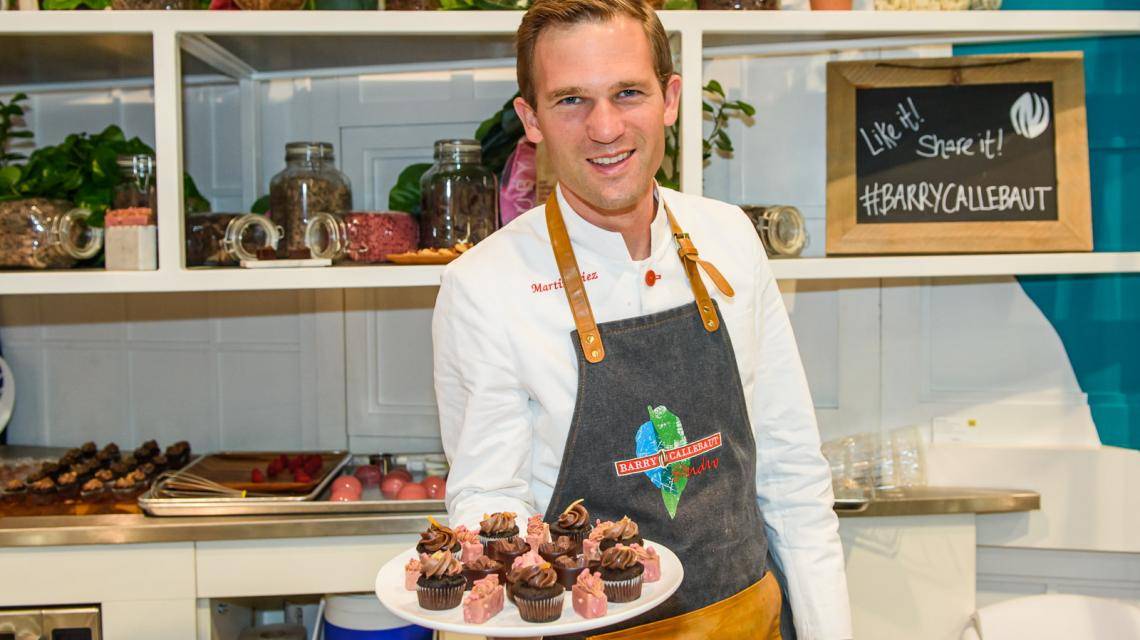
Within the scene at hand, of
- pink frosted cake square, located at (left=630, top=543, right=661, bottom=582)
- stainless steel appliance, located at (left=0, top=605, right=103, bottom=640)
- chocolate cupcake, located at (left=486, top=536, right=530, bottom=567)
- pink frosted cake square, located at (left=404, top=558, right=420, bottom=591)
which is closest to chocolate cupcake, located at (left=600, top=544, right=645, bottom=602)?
pink frosted cake square, located at (left=630, top=543, right=661, bottom=582)

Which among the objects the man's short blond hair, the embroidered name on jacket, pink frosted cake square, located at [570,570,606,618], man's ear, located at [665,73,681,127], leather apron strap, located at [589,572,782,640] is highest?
the man's short blond hair

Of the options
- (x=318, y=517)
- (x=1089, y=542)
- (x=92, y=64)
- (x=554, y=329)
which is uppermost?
(x=92, y=64)

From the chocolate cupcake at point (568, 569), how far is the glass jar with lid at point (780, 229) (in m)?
1.07

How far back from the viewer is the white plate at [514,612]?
1165mm

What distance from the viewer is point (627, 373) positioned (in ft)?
4.84

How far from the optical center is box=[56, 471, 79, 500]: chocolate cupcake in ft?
7.64

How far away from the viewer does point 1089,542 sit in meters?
2.49

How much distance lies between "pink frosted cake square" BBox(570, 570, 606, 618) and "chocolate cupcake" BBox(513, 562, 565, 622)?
2 centimetres

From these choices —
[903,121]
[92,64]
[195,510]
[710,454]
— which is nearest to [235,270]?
[195,510]

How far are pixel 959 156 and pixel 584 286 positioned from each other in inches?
47.1

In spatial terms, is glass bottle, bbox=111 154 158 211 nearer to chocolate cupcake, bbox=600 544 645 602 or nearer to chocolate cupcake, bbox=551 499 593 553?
chocolate cupcake, bbox=551 499 593 553

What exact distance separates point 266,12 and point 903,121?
4.36 ft

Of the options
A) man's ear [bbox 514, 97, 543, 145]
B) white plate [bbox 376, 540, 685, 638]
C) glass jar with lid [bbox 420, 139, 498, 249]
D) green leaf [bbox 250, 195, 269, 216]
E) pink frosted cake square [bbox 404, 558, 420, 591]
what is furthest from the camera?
green leaf [bbox 250, 195, 269, 216]

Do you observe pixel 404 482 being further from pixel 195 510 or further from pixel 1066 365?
pixel 1066 365
